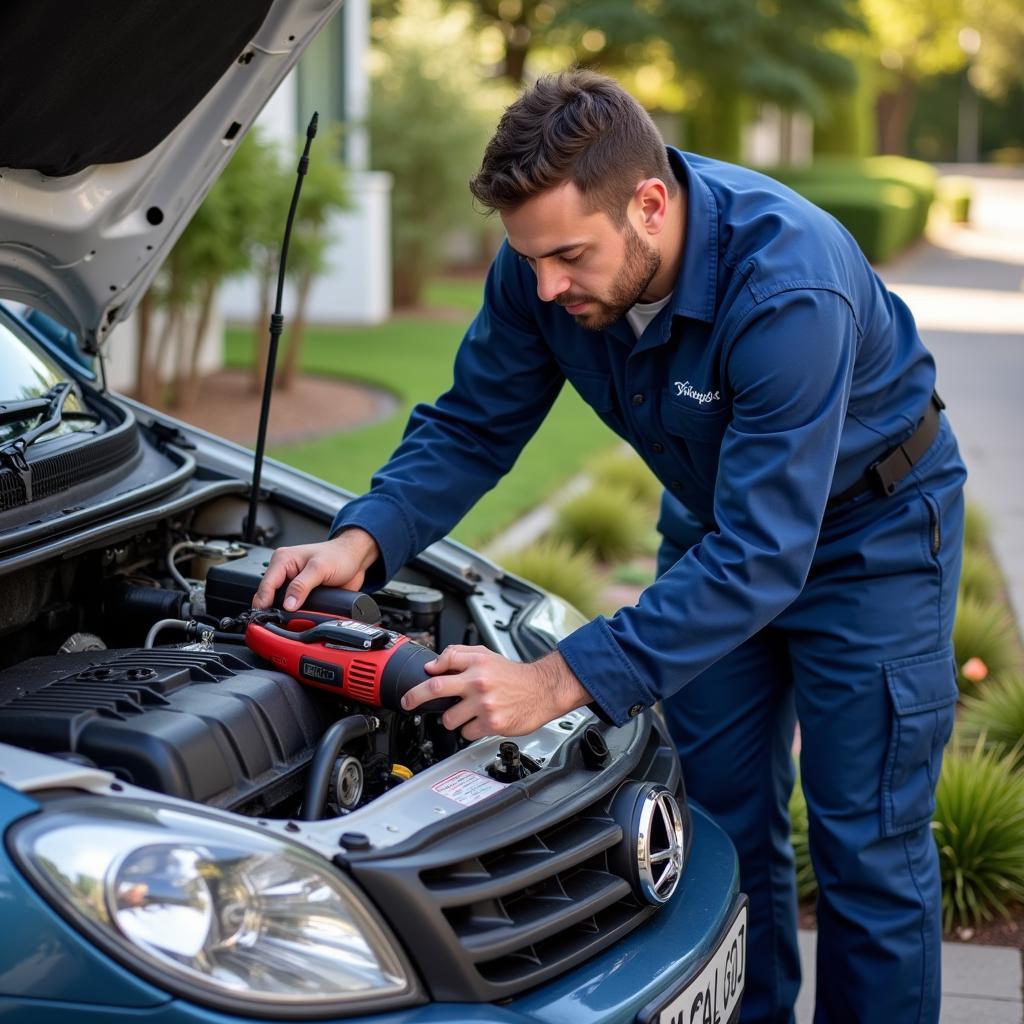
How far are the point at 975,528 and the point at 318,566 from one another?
5333 mm

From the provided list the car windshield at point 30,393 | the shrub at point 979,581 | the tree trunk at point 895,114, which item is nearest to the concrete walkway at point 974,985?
the car windshield at point 30,393

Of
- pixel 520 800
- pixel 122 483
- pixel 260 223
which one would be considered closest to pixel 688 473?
pixel 520 800

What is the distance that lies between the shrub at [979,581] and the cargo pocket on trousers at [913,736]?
11.1ft

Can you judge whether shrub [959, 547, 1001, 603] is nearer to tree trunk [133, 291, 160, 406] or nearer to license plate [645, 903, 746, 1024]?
license plate [645, 903, 746, 1024]

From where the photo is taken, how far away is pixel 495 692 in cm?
216

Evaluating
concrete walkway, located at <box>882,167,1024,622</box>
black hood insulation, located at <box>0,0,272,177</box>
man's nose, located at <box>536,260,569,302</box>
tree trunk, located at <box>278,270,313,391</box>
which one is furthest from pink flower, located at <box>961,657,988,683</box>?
tree trunk, located at <box>278,270,313,391</box>

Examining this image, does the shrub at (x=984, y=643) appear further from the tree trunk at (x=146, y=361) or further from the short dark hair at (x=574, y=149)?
the tree trunk at (x=146, y=361)

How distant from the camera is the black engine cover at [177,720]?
1.99 meters

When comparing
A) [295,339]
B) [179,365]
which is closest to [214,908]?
[179,365]

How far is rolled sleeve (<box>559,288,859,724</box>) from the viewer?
2.26 m

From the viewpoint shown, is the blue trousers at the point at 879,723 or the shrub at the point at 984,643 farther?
the shrub at the point at 984,643

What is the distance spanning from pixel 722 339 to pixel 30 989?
1513 mm

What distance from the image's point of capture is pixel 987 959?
345cm

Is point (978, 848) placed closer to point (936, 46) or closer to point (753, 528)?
point (753, 528)
